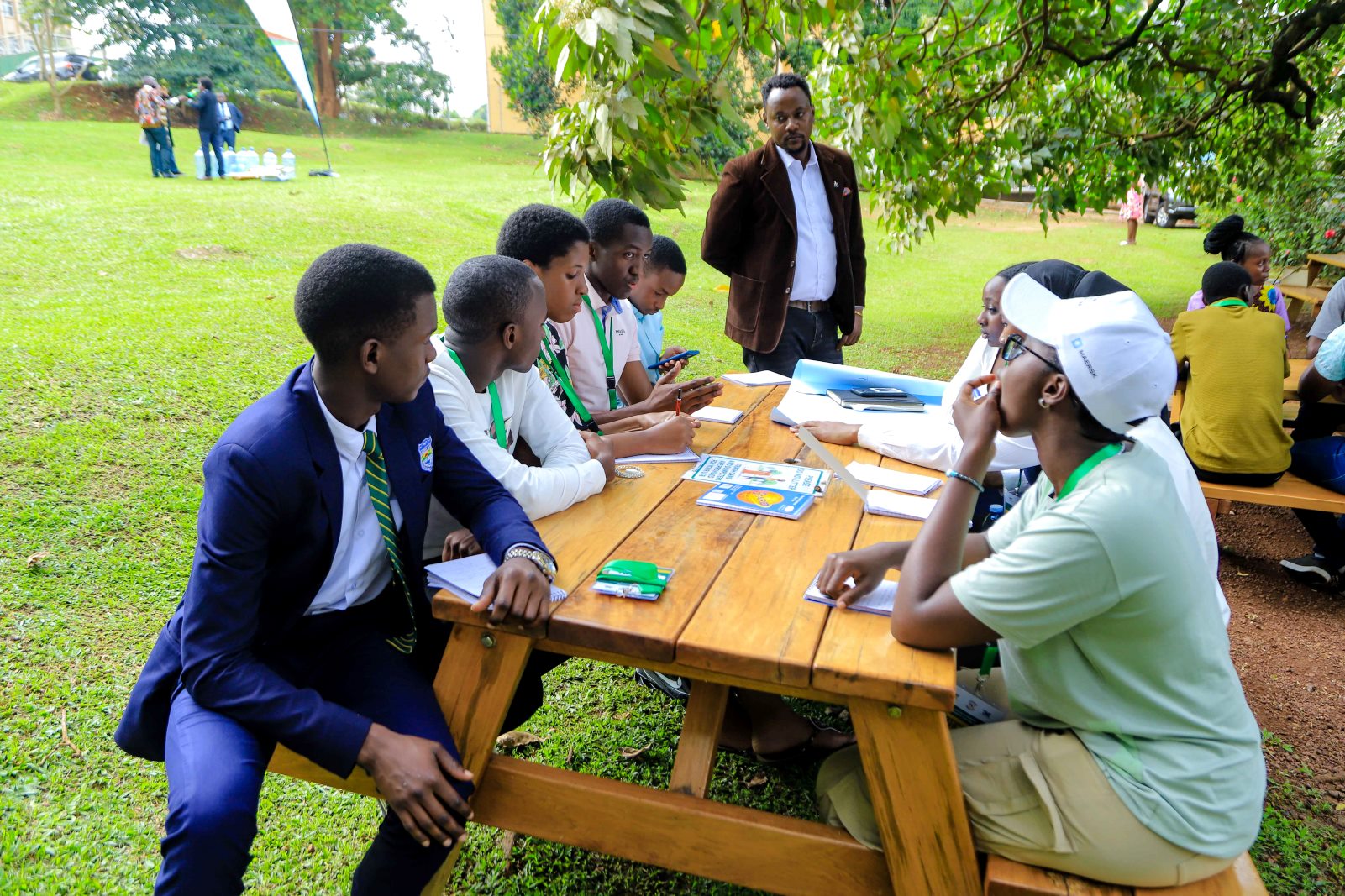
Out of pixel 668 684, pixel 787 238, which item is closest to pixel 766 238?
pixel 787 238

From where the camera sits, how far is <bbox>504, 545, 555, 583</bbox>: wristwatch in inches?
80.4

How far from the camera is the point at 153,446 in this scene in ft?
15.9

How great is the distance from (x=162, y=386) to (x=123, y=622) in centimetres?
256

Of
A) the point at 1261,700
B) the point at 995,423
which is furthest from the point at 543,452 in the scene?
the point at 1261,700

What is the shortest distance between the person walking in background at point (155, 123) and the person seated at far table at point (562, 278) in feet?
41.7

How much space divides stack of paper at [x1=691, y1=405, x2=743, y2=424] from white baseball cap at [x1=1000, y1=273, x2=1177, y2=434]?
1702mm

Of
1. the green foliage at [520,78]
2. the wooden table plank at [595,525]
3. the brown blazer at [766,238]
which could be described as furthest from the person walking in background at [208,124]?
the wooden table plank at [595,525]

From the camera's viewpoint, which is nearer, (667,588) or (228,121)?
(667,588)

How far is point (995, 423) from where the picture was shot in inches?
74.0

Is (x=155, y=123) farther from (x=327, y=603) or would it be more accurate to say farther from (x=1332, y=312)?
(x=1332, y=312)

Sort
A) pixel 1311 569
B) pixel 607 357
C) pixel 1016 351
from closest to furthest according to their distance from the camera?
pixel 1016 351 → pixel 607 357 → pixel 1311 569

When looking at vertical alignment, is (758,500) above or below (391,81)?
below

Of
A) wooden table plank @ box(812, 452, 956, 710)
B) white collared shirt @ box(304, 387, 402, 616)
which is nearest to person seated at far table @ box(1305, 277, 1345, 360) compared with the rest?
wooden table plank @ box(812, 452, 956, 710)

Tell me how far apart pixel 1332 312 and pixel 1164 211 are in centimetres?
1883
